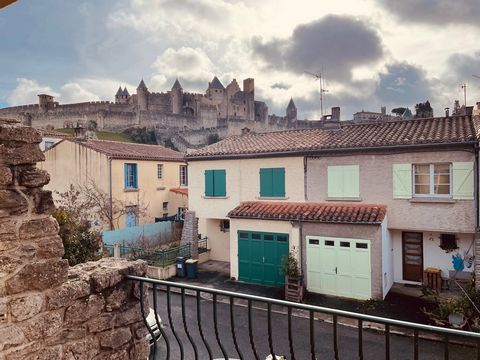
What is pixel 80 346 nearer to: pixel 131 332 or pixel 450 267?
pixel 131 332

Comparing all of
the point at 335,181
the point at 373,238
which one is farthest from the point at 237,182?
the point at 373,238

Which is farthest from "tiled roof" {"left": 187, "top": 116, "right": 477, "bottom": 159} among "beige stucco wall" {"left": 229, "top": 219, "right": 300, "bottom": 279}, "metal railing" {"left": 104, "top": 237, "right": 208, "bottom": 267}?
"metal railing" {"left": 104, "top": 237, "right": 208, "bottom": 267}

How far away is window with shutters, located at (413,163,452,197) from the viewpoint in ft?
45.3

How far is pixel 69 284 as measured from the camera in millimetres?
3291

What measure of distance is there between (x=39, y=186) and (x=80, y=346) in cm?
155

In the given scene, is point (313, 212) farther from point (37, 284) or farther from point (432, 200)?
point (37, 284)

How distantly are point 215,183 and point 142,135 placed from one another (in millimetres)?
46039

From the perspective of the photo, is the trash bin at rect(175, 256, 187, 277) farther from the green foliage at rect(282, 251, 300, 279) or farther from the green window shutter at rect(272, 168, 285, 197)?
the green window shutter at rect(272, 168, 285, 197)

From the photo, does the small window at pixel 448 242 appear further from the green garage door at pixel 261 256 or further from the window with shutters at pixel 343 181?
the green garage door at pixel 261 256

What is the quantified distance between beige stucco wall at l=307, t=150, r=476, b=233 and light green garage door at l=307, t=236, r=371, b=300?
84.2 inches

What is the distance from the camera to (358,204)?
15.2 meters

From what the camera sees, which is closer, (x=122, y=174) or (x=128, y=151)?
(x=122, y=174)

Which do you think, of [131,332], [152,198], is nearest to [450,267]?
[131,332]

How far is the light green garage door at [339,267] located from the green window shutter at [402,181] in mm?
2603
